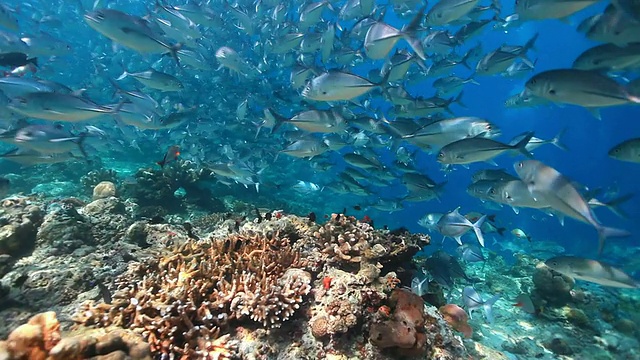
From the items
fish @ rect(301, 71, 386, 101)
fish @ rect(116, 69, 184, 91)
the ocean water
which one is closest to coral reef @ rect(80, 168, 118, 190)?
the ocean water

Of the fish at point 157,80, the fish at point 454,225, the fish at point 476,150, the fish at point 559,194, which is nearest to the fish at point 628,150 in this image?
the fish at point 476,150

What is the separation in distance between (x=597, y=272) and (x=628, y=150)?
1.94 meters

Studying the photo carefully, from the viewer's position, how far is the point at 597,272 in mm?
4457

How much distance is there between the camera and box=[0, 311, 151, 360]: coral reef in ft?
7.53

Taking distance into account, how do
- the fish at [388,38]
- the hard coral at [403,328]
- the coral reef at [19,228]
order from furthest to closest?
the fish at [388,38]
the coral reef at [19,228]
the hard coral at [403,328]

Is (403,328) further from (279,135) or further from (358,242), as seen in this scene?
(279,135)

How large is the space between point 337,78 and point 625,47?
168 inches

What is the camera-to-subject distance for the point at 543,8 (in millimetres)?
4770

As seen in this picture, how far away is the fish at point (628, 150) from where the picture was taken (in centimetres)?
489

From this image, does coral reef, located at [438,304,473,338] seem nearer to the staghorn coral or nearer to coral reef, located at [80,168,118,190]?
the staghorn coral

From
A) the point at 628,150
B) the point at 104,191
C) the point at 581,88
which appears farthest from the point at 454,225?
the point at 104,191

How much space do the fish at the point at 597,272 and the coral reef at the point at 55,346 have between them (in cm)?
529

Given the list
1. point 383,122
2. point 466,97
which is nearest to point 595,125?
point 466,97

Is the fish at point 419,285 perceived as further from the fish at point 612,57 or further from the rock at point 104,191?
the rock at point 104,191
